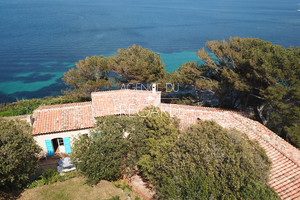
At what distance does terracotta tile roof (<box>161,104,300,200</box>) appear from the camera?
1225 centimetres

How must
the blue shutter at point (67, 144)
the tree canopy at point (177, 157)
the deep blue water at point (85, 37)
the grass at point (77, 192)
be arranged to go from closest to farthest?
1. the tree canopy at point (177, 157)
2. the grass at point (77, 192)
3. the blue shutter at point (67, 144)
4. the deep blue water at point (85, 37)

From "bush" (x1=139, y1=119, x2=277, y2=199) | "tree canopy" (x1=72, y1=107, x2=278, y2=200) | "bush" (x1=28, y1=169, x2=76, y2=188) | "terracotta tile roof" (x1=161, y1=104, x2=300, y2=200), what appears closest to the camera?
"bush" (x1=139, y1=119, x2=277, y2=199)

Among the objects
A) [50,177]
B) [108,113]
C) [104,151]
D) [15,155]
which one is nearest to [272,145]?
[104,151]

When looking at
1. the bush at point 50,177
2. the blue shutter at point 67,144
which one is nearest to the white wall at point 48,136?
the blue shutter at point 67,144

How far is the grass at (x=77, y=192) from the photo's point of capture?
14520mm

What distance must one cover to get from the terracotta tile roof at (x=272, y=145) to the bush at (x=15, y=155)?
420 inches

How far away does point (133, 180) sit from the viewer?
16516 millimetres

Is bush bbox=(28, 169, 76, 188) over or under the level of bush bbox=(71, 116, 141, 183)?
under

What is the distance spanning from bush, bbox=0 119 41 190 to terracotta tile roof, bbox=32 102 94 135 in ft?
9.97

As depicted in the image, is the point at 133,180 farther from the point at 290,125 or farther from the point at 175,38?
the point at 175,38

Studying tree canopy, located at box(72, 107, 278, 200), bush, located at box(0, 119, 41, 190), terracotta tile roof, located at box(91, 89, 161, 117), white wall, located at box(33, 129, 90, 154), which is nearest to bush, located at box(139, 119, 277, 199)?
tree canopy, located at box(72, 107, 278, 200)

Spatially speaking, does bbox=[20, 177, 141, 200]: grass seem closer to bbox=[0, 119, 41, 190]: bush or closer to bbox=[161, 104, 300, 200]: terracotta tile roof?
bbox=[0, 119, 41, 190]: bush

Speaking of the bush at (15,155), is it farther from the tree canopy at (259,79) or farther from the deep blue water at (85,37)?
the deep blue water at (85,37)

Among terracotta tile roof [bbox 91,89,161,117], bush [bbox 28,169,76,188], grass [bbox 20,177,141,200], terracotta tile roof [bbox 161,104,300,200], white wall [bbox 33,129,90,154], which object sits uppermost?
terracotta tile roof [bbox 91,89,161,117]
